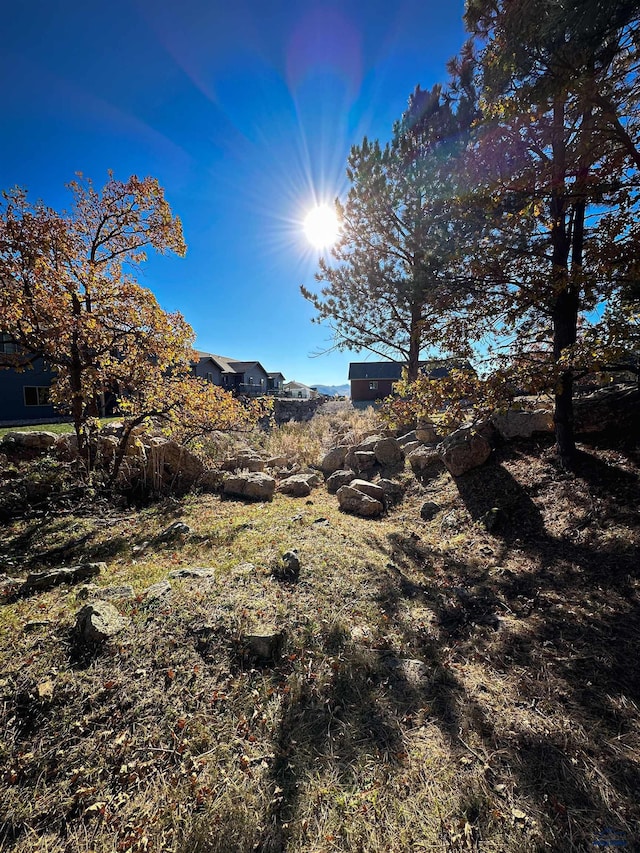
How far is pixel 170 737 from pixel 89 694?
627 millimetres

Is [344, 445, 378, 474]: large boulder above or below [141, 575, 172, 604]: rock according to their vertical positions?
above

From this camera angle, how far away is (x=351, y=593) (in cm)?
332

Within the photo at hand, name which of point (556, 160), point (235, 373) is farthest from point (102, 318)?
point (235, 373)

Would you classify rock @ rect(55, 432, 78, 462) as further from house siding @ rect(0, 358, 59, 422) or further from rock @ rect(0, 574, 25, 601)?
house siding @ rect(0, 358, 59, 422)

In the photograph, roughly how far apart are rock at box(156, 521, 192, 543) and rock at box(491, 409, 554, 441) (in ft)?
18.2

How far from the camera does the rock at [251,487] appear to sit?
6.62 metres

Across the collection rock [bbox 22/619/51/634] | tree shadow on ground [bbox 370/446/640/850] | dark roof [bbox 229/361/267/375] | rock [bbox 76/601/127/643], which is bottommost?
tree shadow on ground [bbox 370/446/640/850]

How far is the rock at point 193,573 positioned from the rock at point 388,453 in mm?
5171

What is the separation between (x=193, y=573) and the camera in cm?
345

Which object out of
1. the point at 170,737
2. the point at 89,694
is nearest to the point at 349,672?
the point at 170,737

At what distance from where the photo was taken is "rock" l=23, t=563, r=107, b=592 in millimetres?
3309

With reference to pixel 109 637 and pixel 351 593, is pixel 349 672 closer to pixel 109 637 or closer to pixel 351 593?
pixel 351 593

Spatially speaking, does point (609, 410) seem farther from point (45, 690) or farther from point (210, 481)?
point (210, 481)

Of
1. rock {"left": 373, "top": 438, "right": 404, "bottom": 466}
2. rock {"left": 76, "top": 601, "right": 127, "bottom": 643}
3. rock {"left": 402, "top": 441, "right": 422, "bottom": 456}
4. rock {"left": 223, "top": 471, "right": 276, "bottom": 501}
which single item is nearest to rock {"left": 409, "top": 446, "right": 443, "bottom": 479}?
rock {"left": 402, "top": 441, "right": 422, "bottom": 456}
